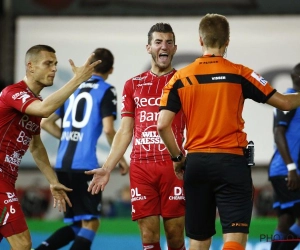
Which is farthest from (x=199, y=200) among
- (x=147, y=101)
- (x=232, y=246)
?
(x=147, y=101)

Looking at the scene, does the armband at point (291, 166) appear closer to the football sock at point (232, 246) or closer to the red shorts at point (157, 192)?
the red shorts at point (157, 192)

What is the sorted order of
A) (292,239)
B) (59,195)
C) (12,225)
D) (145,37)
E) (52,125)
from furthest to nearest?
(145,37), (52,125), (292,239), (59,195), (12,225)

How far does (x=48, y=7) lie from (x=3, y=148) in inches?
302

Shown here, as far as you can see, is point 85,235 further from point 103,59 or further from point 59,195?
point 103,59

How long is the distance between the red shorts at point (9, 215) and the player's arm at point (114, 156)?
0.62m

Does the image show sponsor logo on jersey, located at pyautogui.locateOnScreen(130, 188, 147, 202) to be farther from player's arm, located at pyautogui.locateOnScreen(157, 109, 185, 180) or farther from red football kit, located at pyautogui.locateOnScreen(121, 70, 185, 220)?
player's arm, located at pyautogui.locateOnScreen(157, 109, 185, 180)

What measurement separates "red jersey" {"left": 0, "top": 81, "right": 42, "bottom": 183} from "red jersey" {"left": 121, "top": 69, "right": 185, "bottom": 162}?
35.5 inches

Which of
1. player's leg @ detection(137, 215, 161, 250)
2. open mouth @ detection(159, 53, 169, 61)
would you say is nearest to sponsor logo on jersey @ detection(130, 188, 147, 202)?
player's leg @ detection(137, 215, 161, 250)

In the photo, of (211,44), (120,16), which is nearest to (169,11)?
(120,16)

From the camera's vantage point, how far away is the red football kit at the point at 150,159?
7148 millimetres

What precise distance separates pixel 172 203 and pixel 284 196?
189 centimetres

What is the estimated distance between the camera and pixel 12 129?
679cm

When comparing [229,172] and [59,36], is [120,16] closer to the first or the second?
[59,36]

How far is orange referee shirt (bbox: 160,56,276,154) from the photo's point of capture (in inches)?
229
